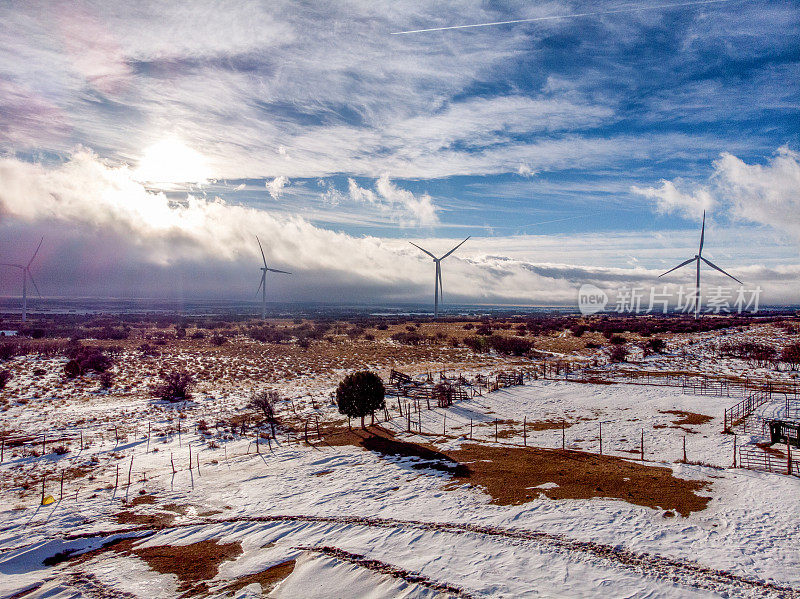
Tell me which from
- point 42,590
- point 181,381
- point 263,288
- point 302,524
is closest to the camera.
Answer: point 42,590

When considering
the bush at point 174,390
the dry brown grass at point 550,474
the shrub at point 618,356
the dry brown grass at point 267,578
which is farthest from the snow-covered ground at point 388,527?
the shrub at point 618,356

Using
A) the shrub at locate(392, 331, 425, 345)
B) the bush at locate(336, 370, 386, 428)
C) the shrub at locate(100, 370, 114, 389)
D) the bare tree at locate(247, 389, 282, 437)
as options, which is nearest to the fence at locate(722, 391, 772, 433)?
the bush at locate(336, 370, 386, 428)

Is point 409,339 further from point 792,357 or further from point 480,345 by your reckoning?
point 792,357

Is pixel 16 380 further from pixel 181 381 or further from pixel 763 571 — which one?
pixel 763 571

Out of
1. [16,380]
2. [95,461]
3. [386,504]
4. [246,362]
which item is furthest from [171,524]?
[246,362]

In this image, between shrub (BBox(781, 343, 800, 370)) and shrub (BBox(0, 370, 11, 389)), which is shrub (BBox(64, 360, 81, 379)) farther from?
shrub (BBox(781, 343, 800, 370))

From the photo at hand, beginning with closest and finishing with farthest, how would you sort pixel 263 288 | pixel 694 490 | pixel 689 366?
pixel 694 490 → pixel 689 366 → pixel 263 288

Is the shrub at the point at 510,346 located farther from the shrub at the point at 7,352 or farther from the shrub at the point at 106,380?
the shrub at the point at 7,352

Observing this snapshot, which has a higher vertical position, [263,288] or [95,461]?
[263,288]
